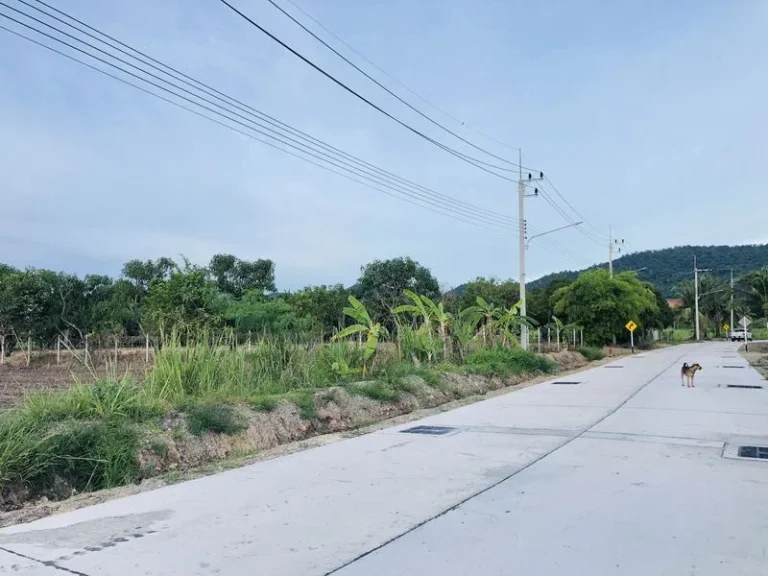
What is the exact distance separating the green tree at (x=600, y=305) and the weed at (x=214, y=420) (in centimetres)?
3900

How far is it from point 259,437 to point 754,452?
6809 mm

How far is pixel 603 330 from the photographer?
44.8 meters

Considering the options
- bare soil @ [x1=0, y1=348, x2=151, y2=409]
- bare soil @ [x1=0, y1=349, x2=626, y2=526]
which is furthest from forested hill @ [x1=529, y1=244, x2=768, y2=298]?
bare soil @ [x1=0, y1=349, x2=626, y2=526]

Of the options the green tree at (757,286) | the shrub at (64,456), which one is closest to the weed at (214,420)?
the shrub at (64,456)

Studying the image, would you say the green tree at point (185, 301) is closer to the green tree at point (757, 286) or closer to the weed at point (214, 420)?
the weed at point (214, 420)

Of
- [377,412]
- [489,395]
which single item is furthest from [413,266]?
[377,412]

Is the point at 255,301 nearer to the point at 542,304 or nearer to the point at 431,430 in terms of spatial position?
the point at 431,430

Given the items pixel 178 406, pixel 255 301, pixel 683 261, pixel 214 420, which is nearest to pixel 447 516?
pixel 214 420

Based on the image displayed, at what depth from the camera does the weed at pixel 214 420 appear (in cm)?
874

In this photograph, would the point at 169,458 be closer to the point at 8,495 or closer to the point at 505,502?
the point at 8,495

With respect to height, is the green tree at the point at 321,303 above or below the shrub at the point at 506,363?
above

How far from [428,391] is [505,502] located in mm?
9140

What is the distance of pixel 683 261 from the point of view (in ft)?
364

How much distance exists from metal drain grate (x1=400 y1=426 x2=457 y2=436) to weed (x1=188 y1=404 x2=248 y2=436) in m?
2.76
